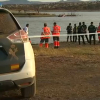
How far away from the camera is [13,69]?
5367 millimetres

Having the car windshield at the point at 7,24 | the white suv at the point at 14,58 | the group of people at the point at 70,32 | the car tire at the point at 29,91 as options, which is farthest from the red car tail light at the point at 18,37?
the group of people at the point at 70,32

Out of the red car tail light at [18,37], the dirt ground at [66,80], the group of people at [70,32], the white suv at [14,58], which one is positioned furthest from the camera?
the group of people at [70,32]

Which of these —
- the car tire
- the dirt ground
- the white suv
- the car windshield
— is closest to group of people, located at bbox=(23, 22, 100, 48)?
the dirt ground

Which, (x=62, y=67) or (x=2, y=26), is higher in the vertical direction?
(x=2, y=26)

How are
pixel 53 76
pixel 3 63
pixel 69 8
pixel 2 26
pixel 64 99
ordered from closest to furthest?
pixel 3 63 < pixel 2 26 < pixel 64 99 < pixel 53 76 < pixel 69 8

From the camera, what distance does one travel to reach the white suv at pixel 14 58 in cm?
532

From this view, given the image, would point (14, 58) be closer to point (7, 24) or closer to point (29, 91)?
→ point (7, 24)

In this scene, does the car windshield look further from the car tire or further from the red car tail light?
the car tire

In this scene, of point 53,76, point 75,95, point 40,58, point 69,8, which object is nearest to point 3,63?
point 75,95

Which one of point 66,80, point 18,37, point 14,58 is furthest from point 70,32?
point 14,58

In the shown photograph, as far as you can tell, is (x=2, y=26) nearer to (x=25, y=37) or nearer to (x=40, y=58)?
(x=25, y=37)

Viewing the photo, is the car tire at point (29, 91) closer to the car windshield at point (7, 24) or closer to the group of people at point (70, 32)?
the car windshield at point (7, 24)

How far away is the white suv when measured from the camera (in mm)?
5324

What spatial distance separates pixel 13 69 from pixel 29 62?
30cm
